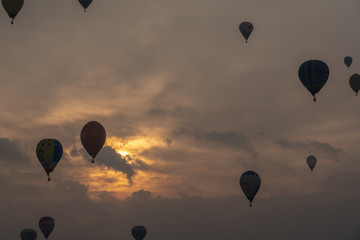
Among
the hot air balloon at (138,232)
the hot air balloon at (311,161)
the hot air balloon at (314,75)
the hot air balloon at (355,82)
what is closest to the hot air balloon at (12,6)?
the hot air balloon at (314,75)

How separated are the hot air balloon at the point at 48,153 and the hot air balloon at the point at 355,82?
1771 inches

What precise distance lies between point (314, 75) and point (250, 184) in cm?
1762

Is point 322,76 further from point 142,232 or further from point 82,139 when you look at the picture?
point 142,232

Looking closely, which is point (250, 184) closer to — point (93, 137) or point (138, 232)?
point (93, 137)

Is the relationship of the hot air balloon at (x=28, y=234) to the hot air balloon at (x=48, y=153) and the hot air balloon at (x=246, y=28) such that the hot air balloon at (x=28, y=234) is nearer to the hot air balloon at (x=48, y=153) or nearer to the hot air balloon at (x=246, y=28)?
the hot air balloon at (x=48, y=153)

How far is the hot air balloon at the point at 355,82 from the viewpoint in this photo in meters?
93.4

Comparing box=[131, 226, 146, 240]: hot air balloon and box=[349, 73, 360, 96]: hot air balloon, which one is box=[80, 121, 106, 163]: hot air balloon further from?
box=[349, 73, 360, 96]: hot air balloon

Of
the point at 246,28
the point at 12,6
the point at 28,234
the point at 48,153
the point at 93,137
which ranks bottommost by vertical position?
the point at 28,234

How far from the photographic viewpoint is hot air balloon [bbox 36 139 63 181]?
73.1 meters

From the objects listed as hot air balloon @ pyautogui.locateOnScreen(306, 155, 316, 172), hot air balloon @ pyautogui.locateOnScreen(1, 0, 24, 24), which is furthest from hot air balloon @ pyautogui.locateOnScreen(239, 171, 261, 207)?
hot air balloon @ pyautogui.locateOnScreen(1, 0, 24, 24)

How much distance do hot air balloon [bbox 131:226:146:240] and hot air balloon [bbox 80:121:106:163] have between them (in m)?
34.6

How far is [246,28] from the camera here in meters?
86.0

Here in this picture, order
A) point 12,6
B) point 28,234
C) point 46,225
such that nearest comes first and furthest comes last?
point 12,6 < point 46,225 < point 28,234

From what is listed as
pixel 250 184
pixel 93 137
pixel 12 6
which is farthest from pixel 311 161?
pixel 12 6
